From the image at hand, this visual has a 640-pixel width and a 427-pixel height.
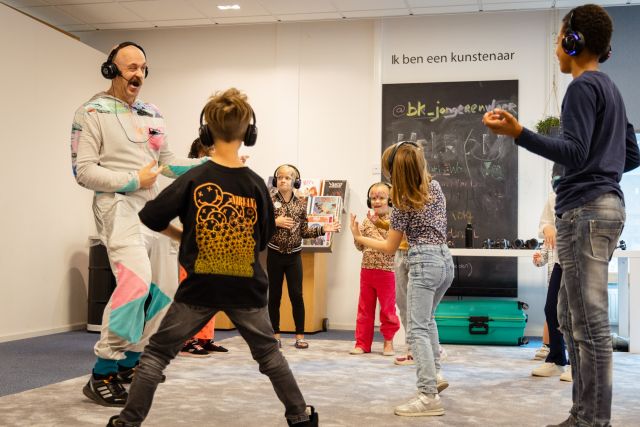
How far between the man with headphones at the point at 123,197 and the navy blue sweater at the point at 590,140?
6.16 ft

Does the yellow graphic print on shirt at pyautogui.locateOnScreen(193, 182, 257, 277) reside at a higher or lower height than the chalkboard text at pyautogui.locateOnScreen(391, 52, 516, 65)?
lower

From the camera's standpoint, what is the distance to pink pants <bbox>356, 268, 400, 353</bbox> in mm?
5914

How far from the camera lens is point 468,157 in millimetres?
7625

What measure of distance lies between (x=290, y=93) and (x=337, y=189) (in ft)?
4.17

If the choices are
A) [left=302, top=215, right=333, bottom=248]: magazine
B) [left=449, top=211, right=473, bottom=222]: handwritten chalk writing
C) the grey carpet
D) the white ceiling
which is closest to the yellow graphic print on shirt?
the grey carpet

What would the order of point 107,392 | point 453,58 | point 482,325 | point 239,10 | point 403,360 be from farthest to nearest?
point 453,58 < point 239,10 < point 482,325 < point 403,360 < point 107,392

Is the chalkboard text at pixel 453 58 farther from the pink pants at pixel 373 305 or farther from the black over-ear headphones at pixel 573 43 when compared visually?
the black over-ear headphones at pixel 573 43

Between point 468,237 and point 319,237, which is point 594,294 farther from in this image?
point 319,237

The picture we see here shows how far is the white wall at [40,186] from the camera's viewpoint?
652 centimetres

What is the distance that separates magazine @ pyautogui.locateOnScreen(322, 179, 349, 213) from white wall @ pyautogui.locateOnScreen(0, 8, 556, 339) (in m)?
0.13

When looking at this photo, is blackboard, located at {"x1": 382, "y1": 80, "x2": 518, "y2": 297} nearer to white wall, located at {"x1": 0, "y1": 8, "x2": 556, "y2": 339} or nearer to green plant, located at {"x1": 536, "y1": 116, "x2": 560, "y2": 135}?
white wall, located at {"x1": 0, "y1": 8, "x2": 556, "y2": 339}

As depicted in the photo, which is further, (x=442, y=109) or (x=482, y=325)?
(x=442, y=109)

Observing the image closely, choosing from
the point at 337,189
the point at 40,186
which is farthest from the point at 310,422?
the point at 337,189

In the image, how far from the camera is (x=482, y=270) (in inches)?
294
